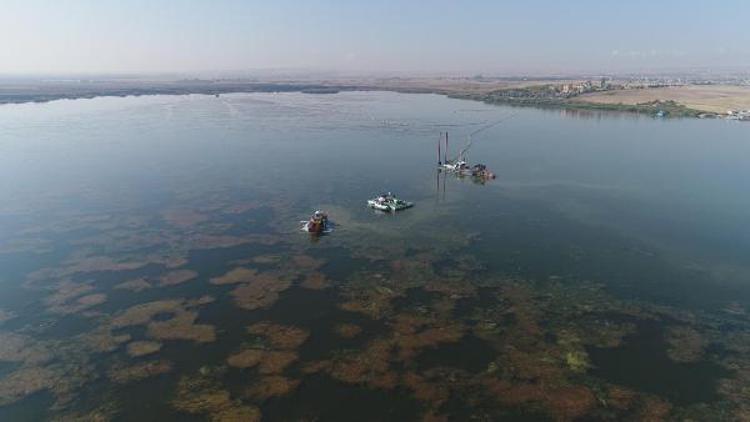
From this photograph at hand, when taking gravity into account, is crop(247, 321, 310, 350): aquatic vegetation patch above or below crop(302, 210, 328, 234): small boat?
below

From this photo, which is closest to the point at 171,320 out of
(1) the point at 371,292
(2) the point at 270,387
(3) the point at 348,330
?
(2) the point at 270,387

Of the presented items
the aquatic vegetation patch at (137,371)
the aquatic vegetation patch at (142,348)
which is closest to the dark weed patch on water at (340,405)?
the aquatic vegetation patch at (137,371)

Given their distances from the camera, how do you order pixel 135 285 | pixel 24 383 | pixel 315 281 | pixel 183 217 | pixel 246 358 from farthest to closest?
pixel 183 217 → pixel 315 281 → pixel 135 285 → pixel 246 358 → pixel 24 383

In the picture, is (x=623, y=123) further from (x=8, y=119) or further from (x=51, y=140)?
(x=8, y=119)

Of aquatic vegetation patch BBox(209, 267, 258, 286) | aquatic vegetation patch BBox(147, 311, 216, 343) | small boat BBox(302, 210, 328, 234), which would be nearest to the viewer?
aquatic vegetation patch BBox(147, 311, 216, 343)

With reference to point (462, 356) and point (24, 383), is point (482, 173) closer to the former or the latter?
point (462, 356)

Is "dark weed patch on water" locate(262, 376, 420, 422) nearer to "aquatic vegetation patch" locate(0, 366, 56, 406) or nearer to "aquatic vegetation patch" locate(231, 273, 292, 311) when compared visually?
"aquatic vegetation patch" locate(231, 273, 292, 311)

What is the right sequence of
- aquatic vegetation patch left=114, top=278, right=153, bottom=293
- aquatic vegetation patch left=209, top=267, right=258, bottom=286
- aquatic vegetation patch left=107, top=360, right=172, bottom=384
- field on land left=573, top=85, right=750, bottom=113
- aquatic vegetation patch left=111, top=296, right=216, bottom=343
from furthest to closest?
field on land left=573, top=85, right=750, bottom=113 → aquatic vegetation patch left=209, top=267, right=258, bottom=286 → aquatic vegetation patch left=114, top=278, right=153, bottom=293 → aquatic vegetation patch left=111, top=296, right=216, bottom=343 → aquatic vegetation patch left=107, top=360, right=172, bottom=384

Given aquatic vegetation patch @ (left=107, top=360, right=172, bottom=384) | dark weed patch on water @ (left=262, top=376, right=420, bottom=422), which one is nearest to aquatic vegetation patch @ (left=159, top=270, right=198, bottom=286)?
aquatic vegetation patch @ (left=107, top=360, right=172, bottom=384)
